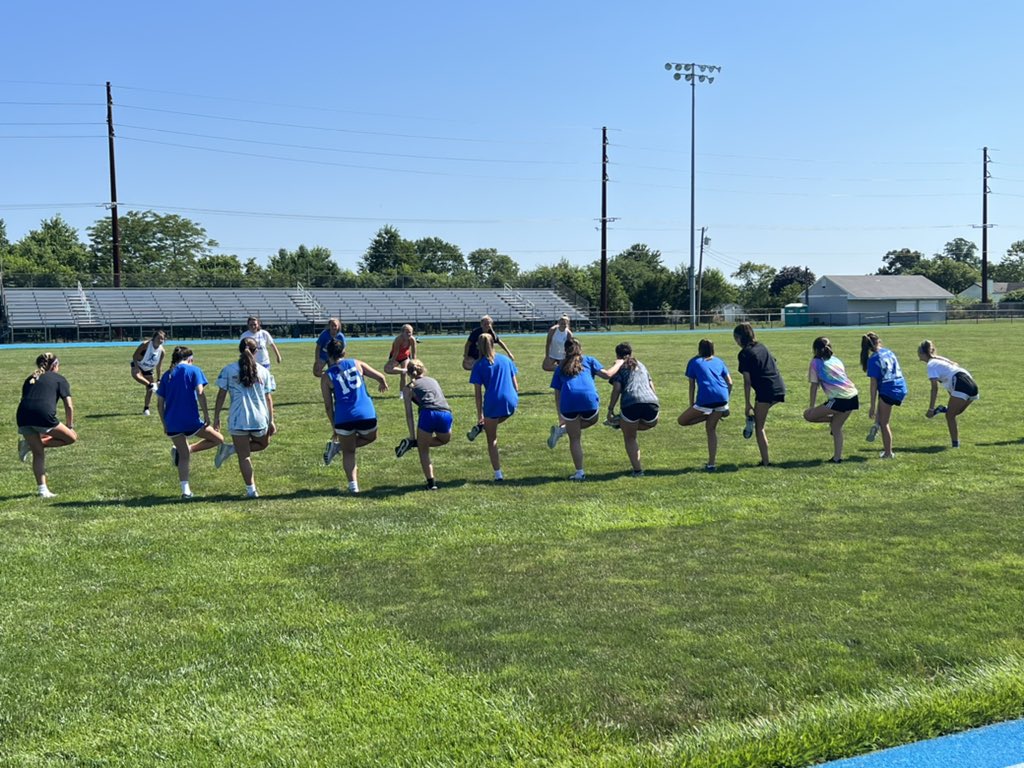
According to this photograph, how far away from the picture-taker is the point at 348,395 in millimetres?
9820

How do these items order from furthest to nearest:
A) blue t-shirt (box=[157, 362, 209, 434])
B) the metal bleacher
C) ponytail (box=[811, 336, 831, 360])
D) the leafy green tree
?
the leafy green tree < the metal bleacher < ponytail (box=[811, 336, 831, 360]) < blue t-shirt (box=[157, 362, 209, 434])

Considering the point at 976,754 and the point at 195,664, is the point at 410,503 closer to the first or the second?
the point at 195,664

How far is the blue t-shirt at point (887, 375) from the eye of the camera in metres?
12.1

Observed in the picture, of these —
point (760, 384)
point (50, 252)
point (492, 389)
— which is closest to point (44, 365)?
point (492, 389)

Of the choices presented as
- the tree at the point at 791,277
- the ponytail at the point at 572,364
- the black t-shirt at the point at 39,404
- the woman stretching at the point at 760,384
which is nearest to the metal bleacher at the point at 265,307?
the black t-shirt at the point at 39,404

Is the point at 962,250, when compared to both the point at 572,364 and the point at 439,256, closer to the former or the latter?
the point at 439,256

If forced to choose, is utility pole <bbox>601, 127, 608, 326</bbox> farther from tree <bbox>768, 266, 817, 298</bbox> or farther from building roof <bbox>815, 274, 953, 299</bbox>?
tree <bbox>768, 266, 817, 298</bbox>

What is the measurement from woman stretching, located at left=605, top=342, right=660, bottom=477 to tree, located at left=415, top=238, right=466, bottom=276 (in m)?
99.7

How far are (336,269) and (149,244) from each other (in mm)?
18011

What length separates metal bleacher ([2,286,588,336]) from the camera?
51.4 meters

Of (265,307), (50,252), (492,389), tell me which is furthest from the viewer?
(50,252)

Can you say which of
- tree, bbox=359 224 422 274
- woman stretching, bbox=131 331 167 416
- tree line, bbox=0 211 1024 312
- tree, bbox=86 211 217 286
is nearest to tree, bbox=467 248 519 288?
tree line, bbox=0 211 1024 312

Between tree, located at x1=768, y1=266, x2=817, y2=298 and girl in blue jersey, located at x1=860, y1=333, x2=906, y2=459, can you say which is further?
tree, located at x1=768, y1=266, x2=817, y2=298

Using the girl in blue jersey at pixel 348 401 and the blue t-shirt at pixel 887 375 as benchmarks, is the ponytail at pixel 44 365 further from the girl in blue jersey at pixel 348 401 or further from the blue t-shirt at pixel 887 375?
the blue t-shirt at pixel 887 375
